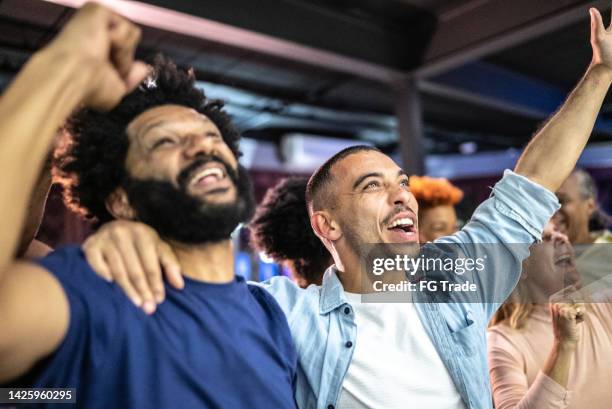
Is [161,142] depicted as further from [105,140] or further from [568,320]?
[568,320]

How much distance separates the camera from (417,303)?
147 centimetres

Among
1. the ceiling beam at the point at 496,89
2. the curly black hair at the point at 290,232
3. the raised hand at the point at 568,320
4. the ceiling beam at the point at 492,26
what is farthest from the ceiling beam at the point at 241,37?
the raised hand at the point at 568,320

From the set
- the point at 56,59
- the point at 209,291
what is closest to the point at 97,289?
the point at 209,291

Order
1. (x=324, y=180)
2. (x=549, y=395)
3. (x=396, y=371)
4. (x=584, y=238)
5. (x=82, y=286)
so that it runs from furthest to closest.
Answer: (x=584, y=238)
(x=324, y=180)
(x=549, y=395)
(x=396, y=371)
(x=82, y=286)

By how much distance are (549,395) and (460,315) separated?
321mm

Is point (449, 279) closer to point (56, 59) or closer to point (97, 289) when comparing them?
point (97, 289)

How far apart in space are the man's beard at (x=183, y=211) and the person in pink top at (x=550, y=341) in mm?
971

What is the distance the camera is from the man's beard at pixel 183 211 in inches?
39.0

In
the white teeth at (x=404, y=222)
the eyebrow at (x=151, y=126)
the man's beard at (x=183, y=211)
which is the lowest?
the man's beard at (x=183, y=211)

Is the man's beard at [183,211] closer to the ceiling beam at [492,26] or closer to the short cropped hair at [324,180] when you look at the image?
the short cropped hair at [324,180]

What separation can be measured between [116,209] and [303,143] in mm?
6945

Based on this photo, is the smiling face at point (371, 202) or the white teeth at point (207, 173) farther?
the smiling face at point (371, 202)

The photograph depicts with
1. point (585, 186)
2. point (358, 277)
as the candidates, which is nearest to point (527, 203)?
point (358, 277)

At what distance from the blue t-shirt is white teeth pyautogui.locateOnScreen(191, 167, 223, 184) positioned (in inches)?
7.6
